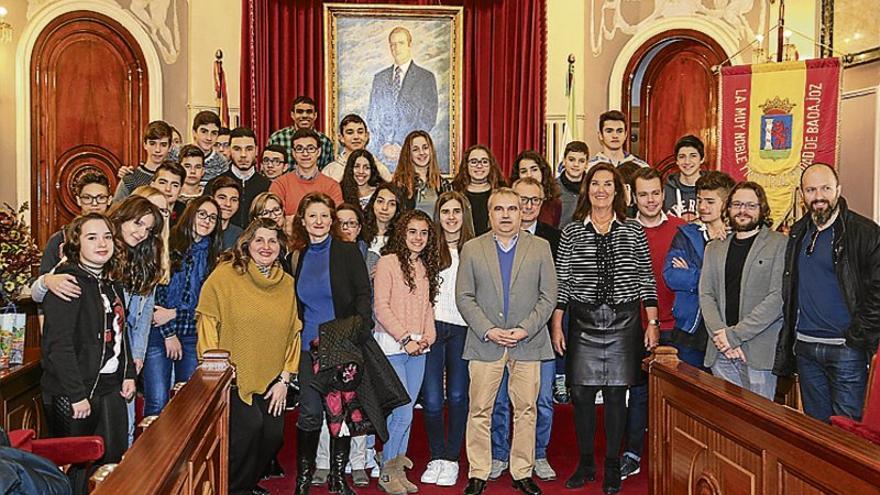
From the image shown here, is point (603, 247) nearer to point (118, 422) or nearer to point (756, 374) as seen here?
point (756, 374)

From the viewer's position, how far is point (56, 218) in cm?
809

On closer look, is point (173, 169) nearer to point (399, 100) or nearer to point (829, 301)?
point (829, 301)

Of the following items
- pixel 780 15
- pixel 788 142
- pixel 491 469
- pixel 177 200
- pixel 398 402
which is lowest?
pixel 491 469

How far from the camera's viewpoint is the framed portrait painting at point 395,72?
350 inches

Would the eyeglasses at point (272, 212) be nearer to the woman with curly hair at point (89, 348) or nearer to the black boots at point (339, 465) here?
the woman with curly hair at point (89, 348)

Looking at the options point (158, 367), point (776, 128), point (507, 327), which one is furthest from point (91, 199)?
point (776, 128)

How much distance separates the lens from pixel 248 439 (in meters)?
4.20

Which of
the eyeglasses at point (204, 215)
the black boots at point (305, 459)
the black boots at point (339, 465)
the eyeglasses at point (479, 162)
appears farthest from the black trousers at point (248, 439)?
the eyeglasses at point (479, 162)

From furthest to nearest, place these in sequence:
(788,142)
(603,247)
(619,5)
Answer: (619,5) < (788,142) < (603,247)

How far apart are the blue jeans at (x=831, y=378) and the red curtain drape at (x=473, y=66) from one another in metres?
5.00

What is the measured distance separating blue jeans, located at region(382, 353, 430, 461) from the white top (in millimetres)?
232

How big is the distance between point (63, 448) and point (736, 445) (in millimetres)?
2217

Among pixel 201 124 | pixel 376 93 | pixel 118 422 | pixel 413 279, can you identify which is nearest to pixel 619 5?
pixel 376 93

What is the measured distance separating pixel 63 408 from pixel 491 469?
207 cm
